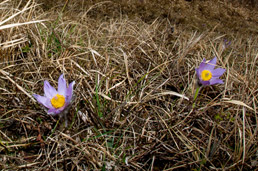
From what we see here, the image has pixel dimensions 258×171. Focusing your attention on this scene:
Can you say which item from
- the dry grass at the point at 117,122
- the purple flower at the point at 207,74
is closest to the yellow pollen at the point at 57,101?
the dry grass at the point at 117,122

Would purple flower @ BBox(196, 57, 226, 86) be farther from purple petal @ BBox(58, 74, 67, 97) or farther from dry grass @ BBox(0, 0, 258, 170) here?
purple petal @ BBox(58, 74, 67, 97)

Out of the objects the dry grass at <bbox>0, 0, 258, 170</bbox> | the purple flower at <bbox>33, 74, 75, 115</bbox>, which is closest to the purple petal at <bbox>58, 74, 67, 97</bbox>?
the purple flower at <bbox>33, 74, 75, 115</bbox>

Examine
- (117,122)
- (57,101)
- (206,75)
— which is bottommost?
(117,122)

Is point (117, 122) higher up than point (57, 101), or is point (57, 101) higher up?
point (57, 101)

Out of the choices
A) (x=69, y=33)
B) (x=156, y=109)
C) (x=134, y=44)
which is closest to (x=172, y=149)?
(x=156, y=109)

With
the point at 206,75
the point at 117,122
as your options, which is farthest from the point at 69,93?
the point at 206,75

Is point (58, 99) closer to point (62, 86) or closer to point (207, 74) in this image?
point (62, 86)

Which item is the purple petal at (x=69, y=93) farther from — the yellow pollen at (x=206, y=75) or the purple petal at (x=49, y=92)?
the yellow pollen at (x=206, y=75)

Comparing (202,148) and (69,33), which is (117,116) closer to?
(202,148)
